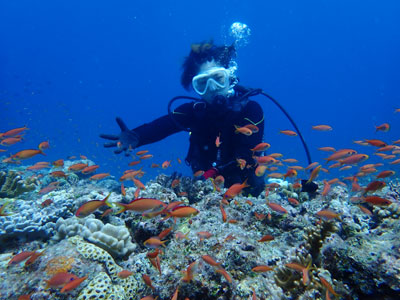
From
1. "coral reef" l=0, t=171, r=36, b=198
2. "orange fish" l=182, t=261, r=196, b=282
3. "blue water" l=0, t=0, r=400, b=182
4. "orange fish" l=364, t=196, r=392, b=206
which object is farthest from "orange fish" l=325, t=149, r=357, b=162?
"blue water" l=0, t=0, r=400, b=182

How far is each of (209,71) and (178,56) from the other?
387 feet

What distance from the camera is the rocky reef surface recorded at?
2.05m

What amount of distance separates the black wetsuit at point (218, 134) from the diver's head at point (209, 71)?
59 centimetres

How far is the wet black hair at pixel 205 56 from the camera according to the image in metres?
7.18

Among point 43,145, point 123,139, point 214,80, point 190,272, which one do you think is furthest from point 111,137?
point 190,272

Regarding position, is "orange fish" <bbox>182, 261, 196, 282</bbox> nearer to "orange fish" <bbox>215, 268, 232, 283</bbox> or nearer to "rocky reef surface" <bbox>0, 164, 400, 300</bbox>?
"rocky reef surface" <bbox>0, 164, 400, 300</bbox>

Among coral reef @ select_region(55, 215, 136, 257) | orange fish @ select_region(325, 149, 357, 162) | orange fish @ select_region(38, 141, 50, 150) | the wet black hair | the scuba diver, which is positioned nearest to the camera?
coral reef @ select_region(55, 215, 136, 257)

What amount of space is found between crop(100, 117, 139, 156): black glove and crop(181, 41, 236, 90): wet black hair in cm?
299

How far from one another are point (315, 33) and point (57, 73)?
130950 millimetres

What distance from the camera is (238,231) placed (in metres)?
3.15

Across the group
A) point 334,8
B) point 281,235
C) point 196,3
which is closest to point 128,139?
point 281,235

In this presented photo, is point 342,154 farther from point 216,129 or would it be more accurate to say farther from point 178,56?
point 178,56

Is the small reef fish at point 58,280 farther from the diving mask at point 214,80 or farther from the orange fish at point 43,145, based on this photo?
the diving mask at point 214,80

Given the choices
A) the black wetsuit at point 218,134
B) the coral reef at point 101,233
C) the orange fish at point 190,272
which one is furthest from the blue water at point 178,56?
the orange fish at point 190,272
